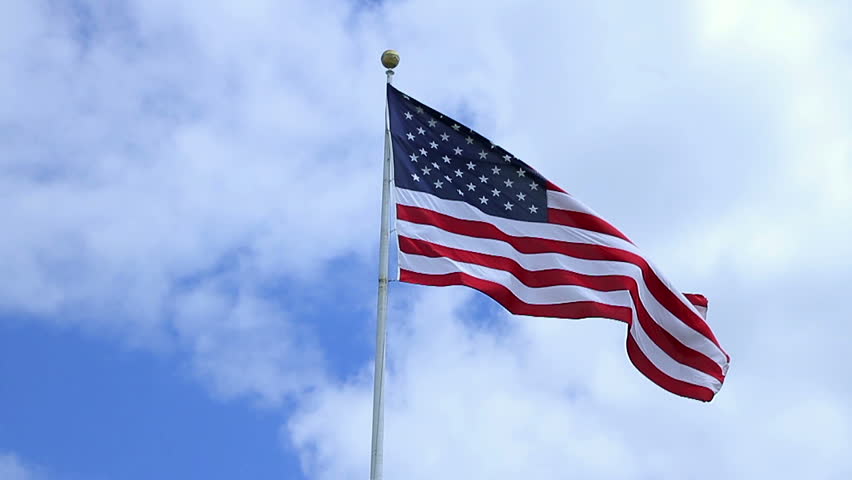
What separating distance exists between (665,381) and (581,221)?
2801 millimetres

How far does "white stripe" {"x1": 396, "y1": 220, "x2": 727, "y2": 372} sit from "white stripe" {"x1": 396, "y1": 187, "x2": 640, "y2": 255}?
0.97ft

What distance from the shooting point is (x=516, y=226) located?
20609 mm

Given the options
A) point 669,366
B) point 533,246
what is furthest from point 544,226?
point 669,366

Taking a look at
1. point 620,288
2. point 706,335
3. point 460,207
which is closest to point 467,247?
point 460,207

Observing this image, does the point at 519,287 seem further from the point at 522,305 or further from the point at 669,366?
the point at 669,366

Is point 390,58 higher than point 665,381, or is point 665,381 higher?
point 390,58

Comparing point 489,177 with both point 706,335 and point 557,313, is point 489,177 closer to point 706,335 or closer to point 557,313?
point 557,313

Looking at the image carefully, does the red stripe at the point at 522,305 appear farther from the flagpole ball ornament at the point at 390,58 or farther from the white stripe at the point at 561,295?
the flagpole ball ornament at the point at 390,58

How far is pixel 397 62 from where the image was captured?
21016 mm

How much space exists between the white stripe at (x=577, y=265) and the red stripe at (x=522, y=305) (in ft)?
1.73

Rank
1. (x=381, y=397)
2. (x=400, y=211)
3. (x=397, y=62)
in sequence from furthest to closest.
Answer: (x=397, y=62) → (x=400, y=211) → (x=381, y=397)

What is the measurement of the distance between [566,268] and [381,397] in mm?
3915

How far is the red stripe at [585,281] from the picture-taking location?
19609 mm

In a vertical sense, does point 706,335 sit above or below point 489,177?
below
